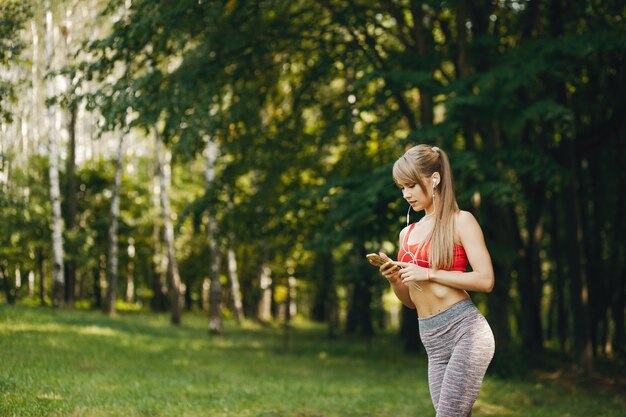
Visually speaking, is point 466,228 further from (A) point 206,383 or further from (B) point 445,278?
(A) point 206,383

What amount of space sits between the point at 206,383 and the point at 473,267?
309 inches

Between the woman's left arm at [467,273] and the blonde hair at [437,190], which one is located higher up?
the blonde hair at [437,190]

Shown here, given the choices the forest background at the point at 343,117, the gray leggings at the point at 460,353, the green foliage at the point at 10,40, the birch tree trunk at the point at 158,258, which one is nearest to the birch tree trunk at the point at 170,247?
the forest background at the point at 343,117

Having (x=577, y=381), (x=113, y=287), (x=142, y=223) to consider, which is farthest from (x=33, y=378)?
(x=142, y=223)

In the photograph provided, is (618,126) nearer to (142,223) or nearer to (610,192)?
(610,192)

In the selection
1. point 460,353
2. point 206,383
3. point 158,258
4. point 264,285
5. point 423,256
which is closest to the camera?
point 460,353

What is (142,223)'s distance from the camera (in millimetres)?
35812

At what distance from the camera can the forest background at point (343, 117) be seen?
10641 millimetres

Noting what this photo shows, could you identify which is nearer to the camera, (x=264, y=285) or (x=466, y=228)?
(x=466, y=228)

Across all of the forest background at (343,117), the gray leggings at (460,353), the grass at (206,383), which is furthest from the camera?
the forest background at (343,117)

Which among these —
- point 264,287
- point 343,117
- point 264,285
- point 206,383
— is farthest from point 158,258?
point 206,383

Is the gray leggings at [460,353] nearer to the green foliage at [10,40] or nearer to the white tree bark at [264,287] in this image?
the green foliage at [10,40]

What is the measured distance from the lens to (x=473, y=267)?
3652 millimetres

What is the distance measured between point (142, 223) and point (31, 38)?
90.1ft
